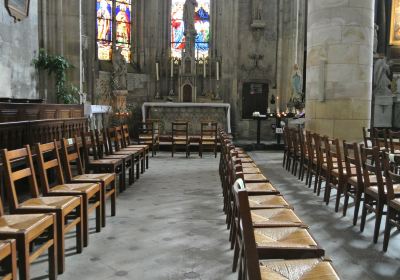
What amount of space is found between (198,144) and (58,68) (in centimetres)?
400

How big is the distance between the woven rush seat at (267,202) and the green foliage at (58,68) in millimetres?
7619

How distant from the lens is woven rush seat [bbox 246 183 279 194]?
399 centimetres

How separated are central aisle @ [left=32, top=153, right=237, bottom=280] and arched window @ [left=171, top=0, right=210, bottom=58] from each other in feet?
34.6

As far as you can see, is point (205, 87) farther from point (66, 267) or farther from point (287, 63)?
point (66, 267)

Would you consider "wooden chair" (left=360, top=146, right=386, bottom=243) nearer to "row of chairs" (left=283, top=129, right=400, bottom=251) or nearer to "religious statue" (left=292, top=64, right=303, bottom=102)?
"row of chairs" (left=283, top=129, right=400, bottom=251)

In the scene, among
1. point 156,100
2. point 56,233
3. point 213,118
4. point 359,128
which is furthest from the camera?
point 156,100

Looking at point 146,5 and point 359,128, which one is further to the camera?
point 146,5

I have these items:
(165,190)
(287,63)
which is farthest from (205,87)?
(165,190)

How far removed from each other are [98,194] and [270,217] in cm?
184

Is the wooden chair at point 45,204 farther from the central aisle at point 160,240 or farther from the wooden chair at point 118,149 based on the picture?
the wooden chair at point 118,149

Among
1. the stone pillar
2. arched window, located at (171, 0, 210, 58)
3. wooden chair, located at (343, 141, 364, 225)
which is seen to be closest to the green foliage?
the stone pillar

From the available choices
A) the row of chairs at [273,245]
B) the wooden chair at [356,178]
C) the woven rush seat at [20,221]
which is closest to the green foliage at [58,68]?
the wooden chair at [356,178]

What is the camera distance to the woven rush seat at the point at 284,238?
8.23 feet

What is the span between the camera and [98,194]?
4.18 m
